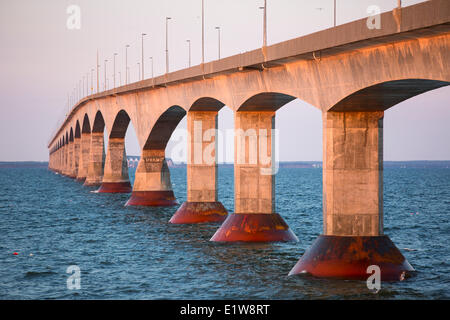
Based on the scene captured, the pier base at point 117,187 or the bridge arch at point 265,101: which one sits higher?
the bridge arch at point 265,101

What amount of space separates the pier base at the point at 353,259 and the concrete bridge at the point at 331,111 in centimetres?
4

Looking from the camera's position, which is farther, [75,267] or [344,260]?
[75,267]

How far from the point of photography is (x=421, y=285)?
25359mm

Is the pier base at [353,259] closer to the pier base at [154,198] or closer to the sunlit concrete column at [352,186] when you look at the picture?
the sunlit concrete column at [352,186]

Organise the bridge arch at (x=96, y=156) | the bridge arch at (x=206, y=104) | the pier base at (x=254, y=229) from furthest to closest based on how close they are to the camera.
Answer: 1. the bridge arch at (x=96, y=156)
2. the bridge arch at (x=206, y=104)
3. the pier base at (x=254, y=229)

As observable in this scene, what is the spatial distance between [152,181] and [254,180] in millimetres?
22988

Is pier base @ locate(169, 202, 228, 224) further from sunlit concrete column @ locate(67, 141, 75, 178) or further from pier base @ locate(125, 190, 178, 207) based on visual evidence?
sunlit concrete column @ locate(67, 141, 75, 178)

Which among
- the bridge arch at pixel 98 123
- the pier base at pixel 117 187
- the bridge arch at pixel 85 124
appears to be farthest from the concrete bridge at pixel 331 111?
the bridge arch at pixel 85 124

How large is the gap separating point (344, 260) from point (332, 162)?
12.1 ft

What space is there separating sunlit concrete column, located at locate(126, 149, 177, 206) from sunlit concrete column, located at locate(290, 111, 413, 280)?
3213 cm

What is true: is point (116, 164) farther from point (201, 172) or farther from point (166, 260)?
point (166, 260)

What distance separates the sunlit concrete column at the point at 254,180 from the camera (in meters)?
36.1
